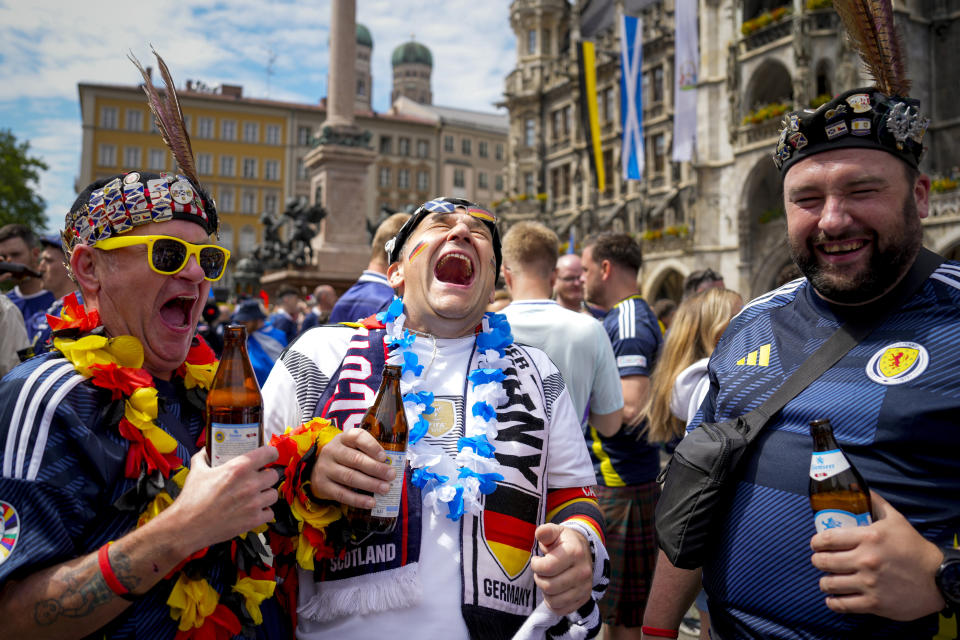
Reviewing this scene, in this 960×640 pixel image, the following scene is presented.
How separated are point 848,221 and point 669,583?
136 cm

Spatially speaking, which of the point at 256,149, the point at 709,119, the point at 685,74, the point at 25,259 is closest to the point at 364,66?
the point at 256,149

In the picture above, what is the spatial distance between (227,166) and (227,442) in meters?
64.4

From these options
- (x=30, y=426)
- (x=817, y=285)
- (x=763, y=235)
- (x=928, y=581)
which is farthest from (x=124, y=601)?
(x=763, y=235)

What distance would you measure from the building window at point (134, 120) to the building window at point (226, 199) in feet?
27.6

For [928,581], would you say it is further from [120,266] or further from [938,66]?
[938,66]

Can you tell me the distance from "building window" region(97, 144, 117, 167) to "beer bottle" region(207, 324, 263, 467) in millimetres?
65510

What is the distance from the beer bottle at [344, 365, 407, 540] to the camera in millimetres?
2041

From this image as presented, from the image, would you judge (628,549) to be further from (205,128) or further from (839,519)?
(205,128)

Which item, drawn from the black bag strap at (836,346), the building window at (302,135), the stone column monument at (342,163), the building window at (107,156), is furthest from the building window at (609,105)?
the building window at (107,156)

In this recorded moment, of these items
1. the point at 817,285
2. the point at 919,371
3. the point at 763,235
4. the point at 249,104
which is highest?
the point at 249,104

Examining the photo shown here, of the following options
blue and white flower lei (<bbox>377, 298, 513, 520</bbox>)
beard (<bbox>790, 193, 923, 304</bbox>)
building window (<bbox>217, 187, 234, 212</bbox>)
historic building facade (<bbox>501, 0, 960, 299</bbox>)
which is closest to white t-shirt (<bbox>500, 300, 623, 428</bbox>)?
blue and white flower lei (<bbox>377, 298, 513, 520</bbox>)

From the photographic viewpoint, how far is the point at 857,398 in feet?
6.46

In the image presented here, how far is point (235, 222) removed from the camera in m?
61.2

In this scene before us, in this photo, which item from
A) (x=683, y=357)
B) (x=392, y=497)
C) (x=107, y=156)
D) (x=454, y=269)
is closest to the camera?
(x=392, y=497)
